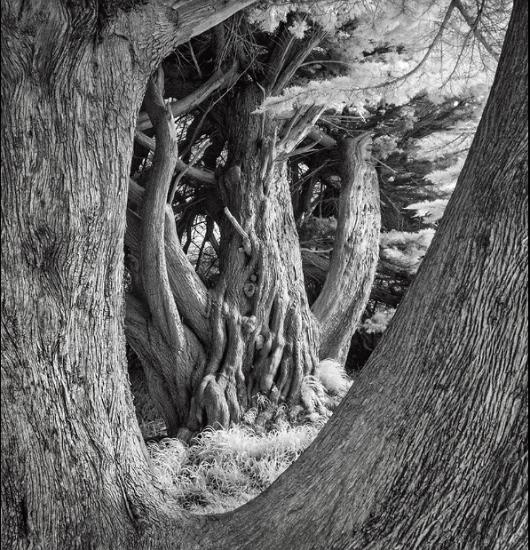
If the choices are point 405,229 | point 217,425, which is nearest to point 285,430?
point 217,425

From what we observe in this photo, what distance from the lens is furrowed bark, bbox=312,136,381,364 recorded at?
21.6 feet

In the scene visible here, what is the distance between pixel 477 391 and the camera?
232 cm

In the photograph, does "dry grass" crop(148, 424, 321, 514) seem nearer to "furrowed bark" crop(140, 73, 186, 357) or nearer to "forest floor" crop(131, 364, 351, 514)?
"forest floor" crop(131, 364, 351, 514)

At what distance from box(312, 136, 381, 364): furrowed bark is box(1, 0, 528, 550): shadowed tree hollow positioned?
371 cm

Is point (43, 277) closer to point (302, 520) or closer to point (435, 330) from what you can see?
point (302, 520)

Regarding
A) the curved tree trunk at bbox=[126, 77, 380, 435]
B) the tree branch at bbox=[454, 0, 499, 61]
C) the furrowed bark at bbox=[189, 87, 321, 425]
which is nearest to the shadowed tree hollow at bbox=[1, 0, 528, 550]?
the tree branch at bbox=[454, 0, 499, 61]

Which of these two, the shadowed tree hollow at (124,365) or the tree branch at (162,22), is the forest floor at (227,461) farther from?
the tree branch at (162,22)

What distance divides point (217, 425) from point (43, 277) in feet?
9.58

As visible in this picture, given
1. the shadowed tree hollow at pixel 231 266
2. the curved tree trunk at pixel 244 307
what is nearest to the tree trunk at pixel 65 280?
the shadowed tree hollow at pixel 231 266

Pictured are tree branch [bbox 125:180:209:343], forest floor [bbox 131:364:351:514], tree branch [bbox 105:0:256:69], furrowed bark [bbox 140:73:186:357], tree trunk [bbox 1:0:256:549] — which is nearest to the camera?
tree trunk [bbox 1:0:256:549]

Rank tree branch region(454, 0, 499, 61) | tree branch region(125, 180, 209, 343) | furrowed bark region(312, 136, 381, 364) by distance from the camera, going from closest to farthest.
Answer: tree branch region(454, 0, 499, 61)
tree branch region(125, 180, 209, 343)
furrowed bark region(312, 136, 381, 364)

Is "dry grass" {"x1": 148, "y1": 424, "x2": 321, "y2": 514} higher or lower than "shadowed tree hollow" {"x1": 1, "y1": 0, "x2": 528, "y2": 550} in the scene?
lower

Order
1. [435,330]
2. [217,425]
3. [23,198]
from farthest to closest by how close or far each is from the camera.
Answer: [217,425] < [23,198] < [435,330]

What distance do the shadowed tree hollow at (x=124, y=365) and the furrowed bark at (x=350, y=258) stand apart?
3711mm
